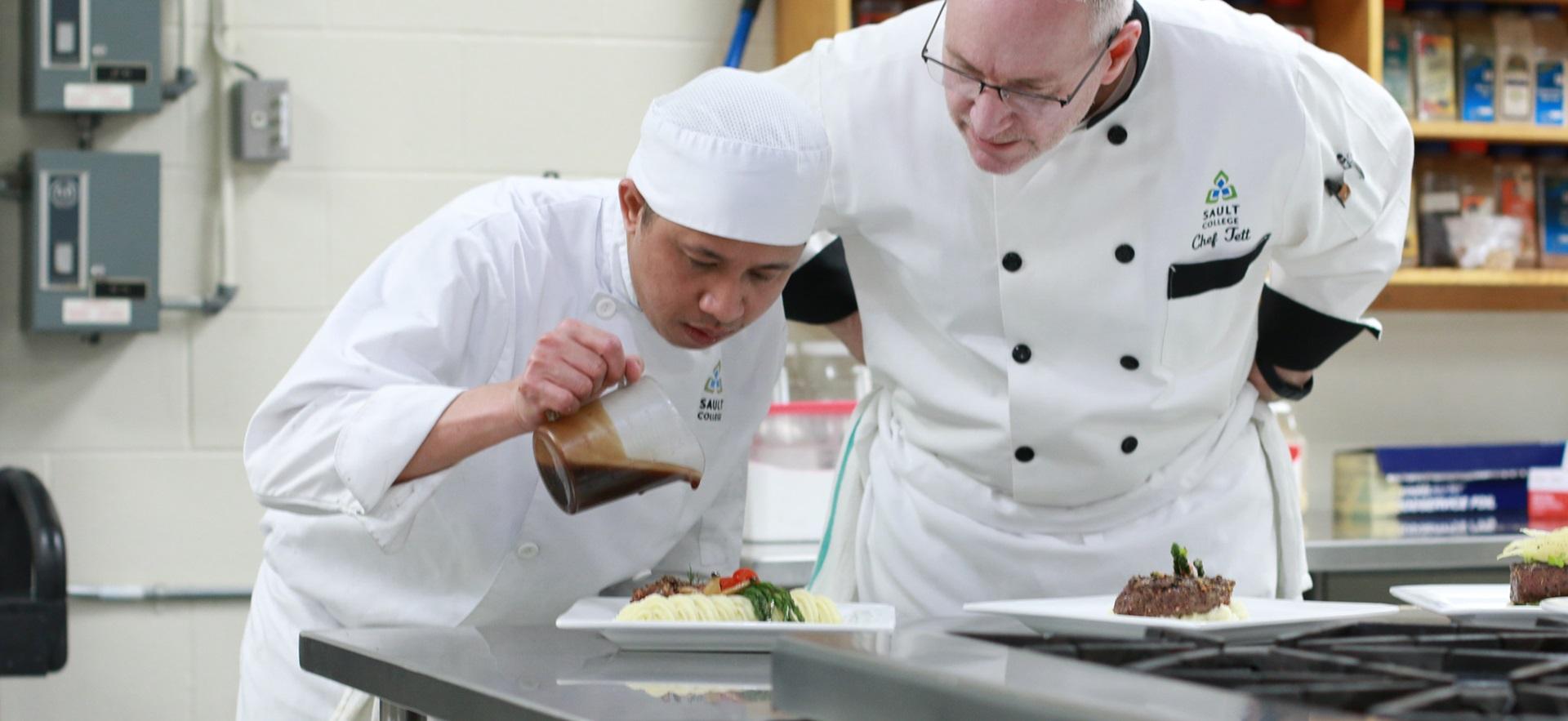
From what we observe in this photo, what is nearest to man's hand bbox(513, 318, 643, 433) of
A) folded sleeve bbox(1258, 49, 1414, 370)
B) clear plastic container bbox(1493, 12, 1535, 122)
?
folded sleeve bbox(1258, 49, 1414, 370)

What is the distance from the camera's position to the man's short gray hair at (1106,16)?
62.0 inches

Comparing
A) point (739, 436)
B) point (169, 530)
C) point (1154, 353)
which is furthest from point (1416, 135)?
point (169, 530)

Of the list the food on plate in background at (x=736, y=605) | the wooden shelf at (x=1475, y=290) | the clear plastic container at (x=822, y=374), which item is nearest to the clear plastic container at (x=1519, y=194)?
the wooden shelf at (x=1475, y=290)

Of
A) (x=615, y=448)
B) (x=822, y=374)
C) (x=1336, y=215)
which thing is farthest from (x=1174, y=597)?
(x=822, y=374)

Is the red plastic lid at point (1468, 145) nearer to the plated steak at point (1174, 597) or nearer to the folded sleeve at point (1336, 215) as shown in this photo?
the folded sleeve at point (1336, 215)

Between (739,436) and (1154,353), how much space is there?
508mm

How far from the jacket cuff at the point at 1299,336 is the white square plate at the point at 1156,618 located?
0.76m

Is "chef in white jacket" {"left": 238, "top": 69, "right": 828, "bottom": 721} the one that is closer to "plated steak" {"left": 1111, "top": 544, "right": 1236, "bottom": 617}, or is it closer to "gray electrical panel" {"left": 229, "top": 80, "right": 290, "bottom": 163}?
"plated steak" {"left": 1111, "top": 544, "right": 1236, "bottom": 617}

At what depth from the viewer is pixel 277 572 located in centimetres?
174

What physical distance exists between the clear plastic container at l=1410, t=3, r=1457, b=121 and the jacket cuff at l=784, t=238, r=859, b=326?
1.89 metres

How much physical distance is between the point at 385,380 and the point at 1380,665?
3.19ft

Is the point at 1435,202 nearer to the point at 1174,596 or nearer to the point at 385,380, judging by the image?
the point at 1174,596

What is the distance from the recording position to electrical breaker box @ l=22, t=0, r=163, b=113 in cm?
298

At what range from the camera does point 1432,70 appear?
3.42 m
